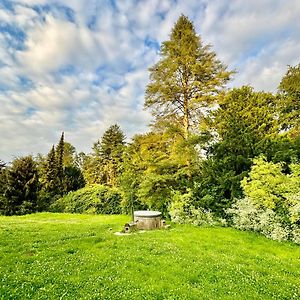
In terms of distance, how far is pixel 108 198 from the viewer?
29078 millimetres

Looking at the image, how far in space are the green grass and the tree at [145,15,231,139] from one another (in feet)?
34.3

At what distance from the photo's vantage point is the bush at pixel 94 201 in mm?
28984

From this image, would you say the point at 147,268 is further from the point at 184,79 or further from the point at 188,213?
the point at 184,79

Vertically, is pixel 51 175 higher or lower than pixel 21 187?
higher

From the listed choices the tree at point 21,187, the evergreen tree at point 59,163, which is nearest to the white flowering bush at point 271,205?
the tree at point 21,187

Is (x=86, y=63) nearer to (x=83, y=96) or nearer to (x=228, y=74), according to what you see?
(x=83, y=96)

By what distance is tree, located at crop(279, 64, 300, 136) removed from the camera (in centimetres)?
2132

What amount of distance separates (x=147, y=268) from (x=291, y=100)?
20519 millimetres

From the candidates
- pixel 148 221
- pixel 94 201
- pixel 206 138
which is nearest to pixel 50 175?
pixel 94 201

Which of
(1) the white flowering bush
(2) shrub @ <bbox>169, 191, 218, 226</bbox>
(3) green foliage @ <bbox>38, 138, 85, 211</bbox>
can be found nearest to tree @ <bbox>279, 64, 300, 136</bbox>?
(1) the white flowering bush

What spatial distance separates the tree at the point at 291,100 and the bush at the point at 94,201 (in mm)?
18243

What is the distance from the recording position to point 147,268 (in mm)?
8336

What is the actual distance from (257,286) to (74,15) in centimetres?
1305

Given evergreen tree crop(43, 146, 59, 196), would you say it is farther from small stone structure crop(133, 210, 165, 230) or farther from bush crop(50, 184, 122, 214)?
small stone structure crop(133, 210, 165, 230)
